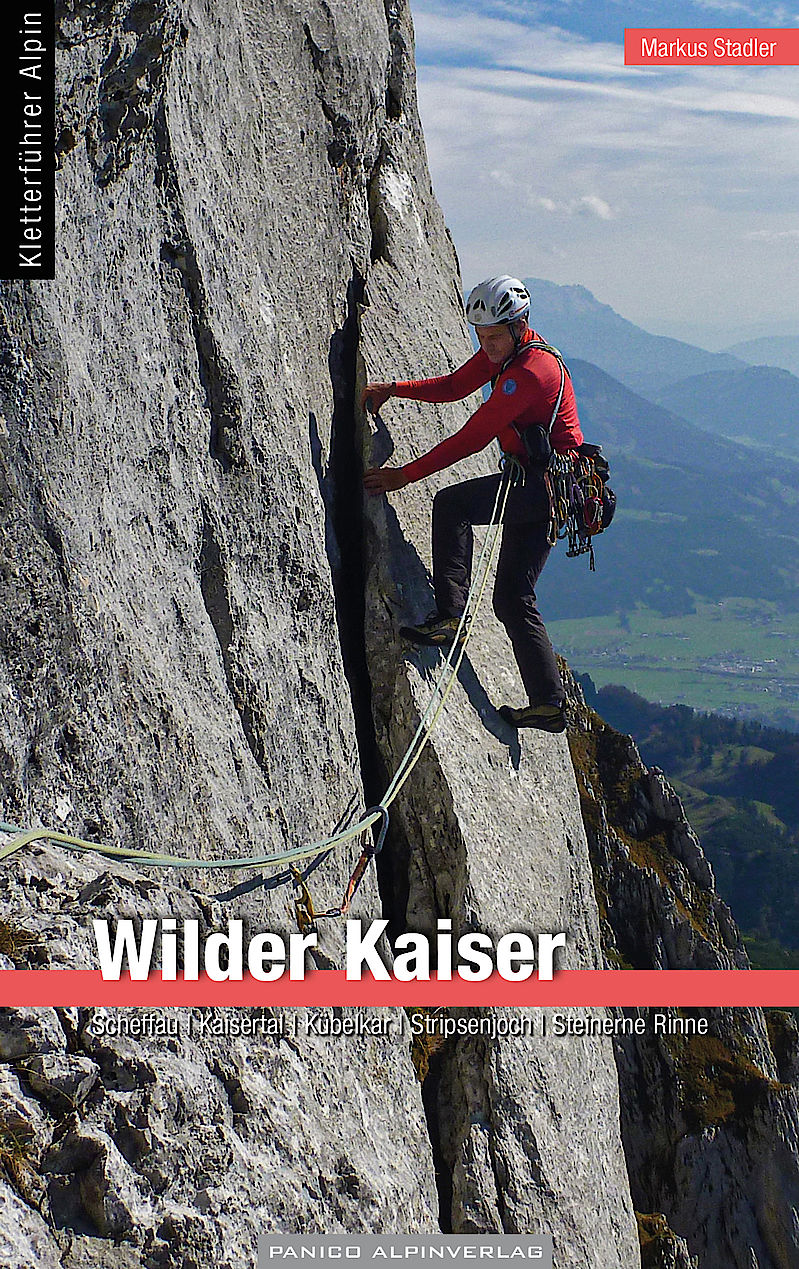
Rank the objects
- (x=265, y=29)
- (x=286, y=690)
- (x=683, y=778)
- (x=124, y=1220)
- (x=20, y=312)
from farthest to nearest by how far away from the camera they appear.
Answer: (x=683, y=778) → (x=265, y=29) → (x=286, y=690) → (x=20, y=312) → (x=124, y=1220)

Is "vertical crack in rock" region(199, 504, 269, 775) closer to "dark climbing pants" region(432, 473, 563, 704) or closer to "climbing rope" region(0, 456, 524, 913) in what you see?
"climbing rope" region(0, 456, 524, 913)

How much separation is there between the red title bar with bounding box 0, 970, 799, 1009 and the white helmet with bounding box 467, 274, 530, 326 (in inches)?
218

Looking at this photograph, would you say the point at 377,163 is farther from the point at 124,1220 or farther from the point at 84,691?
the point at 124,1220

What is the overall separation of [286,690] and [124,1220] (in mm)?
3967

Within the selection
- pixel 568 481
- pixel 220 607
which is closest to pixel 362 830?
pixel 220 607

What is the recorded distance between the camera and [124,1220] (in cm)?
463

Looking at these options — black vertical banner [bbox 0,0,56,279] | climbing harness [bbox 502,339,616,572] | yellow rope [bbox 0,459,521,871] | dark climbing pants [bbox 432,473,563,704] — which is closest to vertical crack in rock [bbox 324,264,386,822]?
yellow rope [bbox 0,459,521,871]

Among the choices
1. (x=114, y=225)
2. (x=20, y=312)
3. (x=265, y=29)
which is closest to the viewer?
(x=20, y=312)

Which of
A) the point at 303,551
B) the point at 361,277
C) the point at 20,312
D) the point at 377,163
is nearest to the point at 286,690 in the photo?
the point at 303,551

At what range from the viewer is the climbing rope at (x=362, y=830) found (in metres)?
5.26

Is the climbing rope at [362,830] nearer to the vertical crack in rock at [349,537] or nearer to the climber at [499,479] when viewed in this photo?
the climber at [499,479]

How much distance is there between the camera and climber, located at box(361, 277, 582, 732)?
28.7 feet

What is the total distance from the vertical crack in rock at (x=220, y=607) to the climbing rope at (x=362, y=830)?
996mm

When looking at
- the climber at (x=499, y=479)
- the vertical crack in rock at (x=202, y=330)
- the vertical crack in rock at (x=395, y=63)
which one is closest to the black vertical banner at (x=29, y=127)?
the vertical crack in rock at (x=202, y=330)
